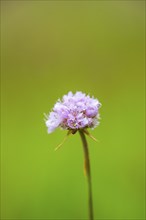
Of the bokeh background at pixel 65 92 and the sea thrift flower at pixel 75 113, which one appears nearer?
the sea thrift flower at pixel 75 113

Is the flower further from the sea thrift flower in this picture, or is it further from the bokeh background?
the bokeh background

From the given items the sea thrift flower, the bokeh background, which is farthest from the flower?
the bokeh background

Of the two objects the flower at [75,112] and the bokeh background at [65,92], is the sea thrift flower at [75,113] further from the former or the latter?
the bokeh background at [65,92]

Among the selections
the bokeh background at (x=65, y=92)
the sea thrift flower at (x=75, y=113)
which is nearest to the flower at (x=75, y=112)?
the sea thrift flower at (x=75, y=113)

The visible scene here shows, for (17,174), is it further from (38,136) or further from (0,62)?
(0,62)

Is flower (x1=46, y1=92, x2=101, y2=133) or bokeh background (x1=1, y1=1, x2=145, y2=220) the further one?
bokeh background (x1=1, y1=1, x2=145, y2=220)

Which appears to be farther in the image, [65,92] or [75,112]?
[65,92]

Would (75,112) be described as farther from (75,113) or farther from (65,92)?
(65,92)

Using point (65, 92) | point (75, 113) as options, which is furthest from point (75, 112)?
point (65, 92)

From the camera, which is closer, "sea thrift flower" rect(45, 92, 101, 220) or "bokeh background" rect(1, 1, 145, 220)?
"sea thrift flower" rect(45, 92, 101, 220)
